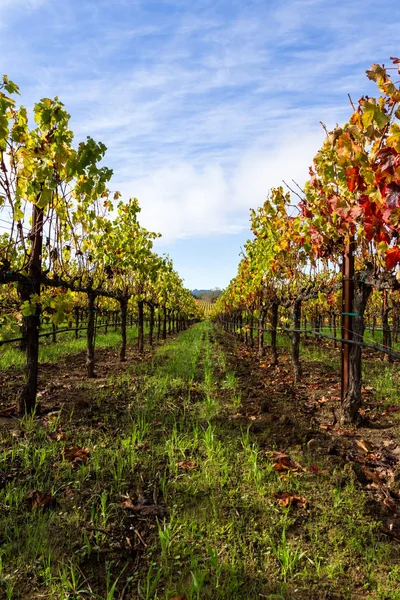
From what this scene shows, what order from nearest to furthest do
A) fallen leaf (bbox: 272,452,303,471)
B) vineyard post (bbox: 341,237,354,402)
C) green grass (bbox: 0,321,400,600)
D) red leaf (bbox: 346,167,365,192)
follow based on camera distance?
green grass (bbox: 0,321,400,600), red leaf (bbox: 346,167,365,192), fallen leaf (bbox: 272,452,303,471), vineyard post (bbox: 341,237,354,402)

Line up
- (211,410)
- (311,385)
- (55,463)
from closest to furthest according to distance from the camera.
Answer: (55,463), (211,410), (311,385)

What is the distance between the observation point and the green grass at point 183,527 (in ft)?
7.35

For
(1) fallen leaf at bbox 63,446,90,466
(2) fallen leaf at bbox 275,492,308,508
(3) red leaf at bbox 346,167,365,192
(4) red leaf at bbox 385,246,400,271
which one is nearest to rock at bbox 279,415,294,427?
(2) fallen leaf at bbox 275,492,308,508

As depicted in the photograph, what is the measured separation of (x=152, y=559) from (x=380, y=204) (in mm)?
2885

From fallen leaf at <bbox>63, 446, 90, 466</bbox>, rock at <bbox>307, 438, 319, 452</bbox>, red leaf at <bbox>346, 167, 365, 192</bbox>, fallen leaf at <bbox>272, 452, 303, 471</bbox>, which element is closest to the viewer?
red leaf at <bbox>346, 167, 365, 192</bbox>

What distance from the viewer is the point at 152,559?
2.45 meters

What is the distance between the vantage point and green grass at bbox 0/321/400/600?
88.2 inches

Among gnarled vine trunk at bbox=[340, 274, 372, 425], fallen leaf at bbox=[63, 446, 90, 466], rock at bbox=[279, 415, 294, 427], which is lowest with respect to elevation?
fallen leaf at bbox=[63, 446, 90, 466]

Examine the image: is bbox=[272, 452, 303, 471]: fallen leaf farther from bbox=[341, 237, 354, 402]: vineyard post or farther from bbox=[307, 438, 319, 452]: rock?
bbox=[341, 237, 354, 402]: vineyard post

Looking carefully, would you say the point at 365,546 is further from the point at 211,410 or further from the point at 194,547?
the point at 211,410

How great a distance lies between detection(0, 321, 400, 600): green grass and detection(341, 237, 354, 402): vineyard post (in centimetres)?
162

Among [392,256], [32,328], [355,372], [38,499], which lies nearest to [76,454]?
[38,499]

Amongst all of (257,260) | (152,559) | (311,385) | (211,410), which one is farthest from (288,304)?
(152,559)

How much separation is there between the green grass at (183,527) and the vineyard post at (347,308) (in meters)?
1.62
